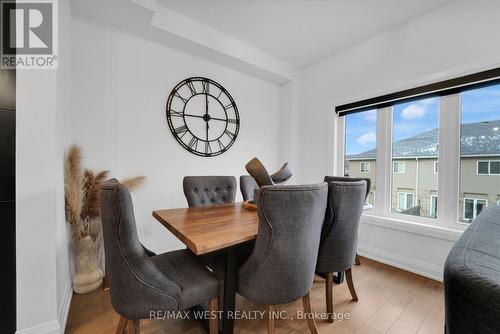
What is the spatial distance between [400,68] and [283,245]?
2550 mm

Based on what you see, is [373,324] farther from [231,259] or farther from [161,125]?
[161,125]

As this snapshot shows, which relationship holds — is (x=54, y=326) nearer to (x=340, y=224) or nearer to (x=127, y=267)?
(x=127, y=267)

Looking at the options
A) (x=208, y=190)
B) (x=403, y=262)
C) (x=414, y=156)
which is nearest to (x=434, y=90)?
(x=414, y=156)

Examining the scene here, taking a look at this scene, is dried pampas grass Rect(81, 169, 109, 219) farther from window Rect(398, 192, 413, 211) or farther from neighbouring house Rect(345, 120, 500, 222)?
window Rect(398, 192, 413, 211)

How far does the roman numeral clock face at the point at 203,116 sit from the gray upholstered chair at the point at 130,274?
1.72 metres

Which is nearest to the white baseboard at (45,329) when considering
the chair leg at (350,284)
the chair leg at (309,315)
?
the chair leg at (309,315)

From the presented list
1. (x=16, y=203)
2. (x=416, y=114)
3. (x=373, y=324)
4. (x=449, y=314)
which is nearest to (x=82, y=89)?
(x=16, y=203)

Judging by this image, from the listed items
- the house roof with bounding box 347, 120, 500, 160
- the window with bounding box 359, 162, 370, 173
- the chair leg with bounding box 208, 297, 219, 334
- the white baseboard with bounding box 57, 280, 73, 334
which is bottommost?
the white baseboard with bounding box 57, 280, 73, 334

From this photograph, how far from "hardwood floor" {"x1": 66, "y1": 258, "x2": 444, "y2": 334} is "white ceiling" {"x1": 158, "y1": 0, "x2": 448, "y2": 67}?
277cm

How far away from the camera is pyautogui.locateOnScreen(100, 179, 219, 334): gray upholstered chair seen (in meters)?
0.90

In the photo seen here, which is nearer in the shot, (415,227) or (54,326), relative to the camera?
(54,326)

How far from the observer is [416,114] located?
243cm

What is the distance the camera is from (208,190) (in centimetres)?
220

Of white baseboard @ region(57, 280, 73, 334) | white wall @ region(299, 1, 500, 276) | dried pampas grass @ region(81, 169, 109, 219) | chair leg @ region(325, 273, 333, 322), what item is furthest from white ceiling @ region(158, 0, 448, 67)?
white baseboard @ region(57, 280, 73, 334)
